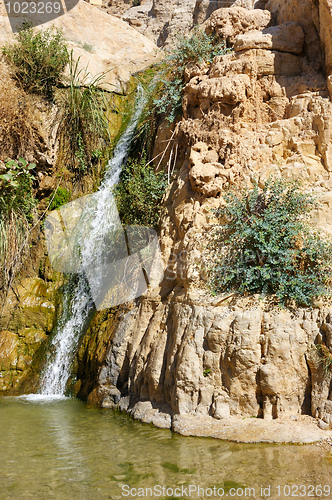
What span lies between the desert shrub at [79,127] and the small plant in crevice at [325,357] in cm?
668

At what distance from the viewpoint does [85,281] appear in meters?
8.56

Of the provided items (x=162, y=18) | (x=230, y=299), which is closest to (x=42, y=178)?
(x=230, y=299)

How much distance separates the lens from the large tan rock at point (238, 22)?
820 cm

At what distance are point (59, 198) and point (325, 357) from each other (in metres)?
6.63

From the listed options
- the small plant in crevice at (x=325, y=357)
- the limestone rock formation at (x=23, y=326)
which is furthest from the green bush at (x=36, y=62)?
the small plant in crevice at (x=325, y=357)

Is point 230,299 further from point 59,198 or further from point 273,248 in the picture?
point 59,198

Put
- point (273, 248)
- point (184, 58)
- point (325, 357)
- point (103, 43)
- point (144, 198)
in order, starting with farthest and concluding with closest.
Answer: point (103, 43) < point (184, 58) < point (144, 198) < point (273, 248) < point (325, 357)

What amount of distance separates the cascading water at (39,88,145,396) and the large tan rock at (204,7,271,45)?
296cm

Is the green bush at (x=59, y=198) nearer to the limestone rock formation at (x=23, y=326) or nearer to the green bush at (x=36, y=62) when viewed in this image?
the limestone rock formation at (x=23, y=326)

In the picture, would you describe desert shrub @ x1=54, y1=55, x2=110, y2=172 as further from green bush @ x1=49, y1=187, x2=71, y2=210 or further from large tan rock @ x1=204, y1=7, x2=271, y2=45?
large tan rock @ x1=204, y1=7, x2=271, y2=45

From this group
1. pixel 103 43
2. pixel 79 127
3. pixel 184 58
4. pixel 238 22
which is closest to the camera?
pixel 238 22

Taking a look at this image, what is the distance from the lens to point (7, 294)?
8758 mm

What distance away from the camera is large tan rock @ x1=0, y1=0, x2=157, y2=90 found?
11.6m

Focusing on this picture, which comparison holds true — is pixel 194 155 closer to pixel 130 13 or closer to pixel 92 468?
pixel 92 468
